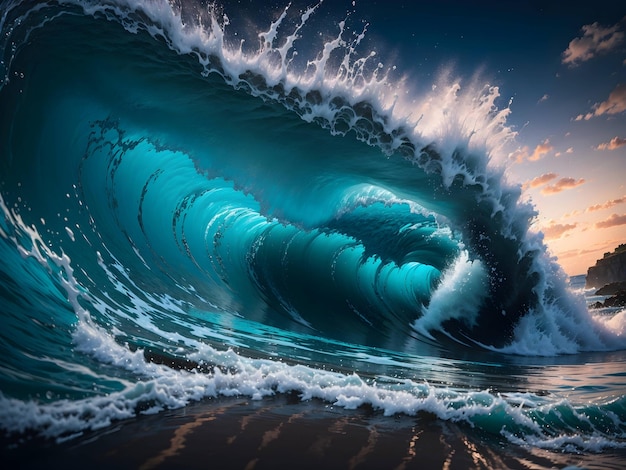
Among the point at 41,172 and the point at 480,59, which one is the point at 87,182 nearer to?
the point at 41,172

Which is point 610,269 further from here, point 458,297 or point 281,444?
point 281,444

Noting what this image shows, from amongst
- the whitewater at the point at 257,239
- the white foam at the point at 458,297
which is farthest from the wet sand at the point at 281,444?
the white foam at the point at 458,297

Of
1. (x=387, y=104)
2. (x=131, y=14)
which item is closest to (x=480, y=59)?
(x=387, y=104)

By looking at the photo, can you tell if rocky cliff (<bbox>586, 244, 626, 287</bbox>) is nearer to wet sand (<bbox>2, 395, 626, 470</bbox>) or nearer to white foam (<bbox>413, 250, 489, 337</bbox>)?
white foam (<bbox>413, 250, 489, 337</bbox>)

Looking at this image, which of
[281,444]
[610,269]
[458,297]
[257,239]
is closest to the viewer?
[281,444]

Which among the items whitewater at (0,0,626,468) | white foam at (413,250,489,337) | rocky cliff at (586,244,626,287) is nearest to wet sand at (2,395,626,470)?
whitewater at (0,0,626,468)

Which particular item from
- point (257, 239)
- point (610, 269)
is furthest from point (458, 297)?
point (610, 269)
